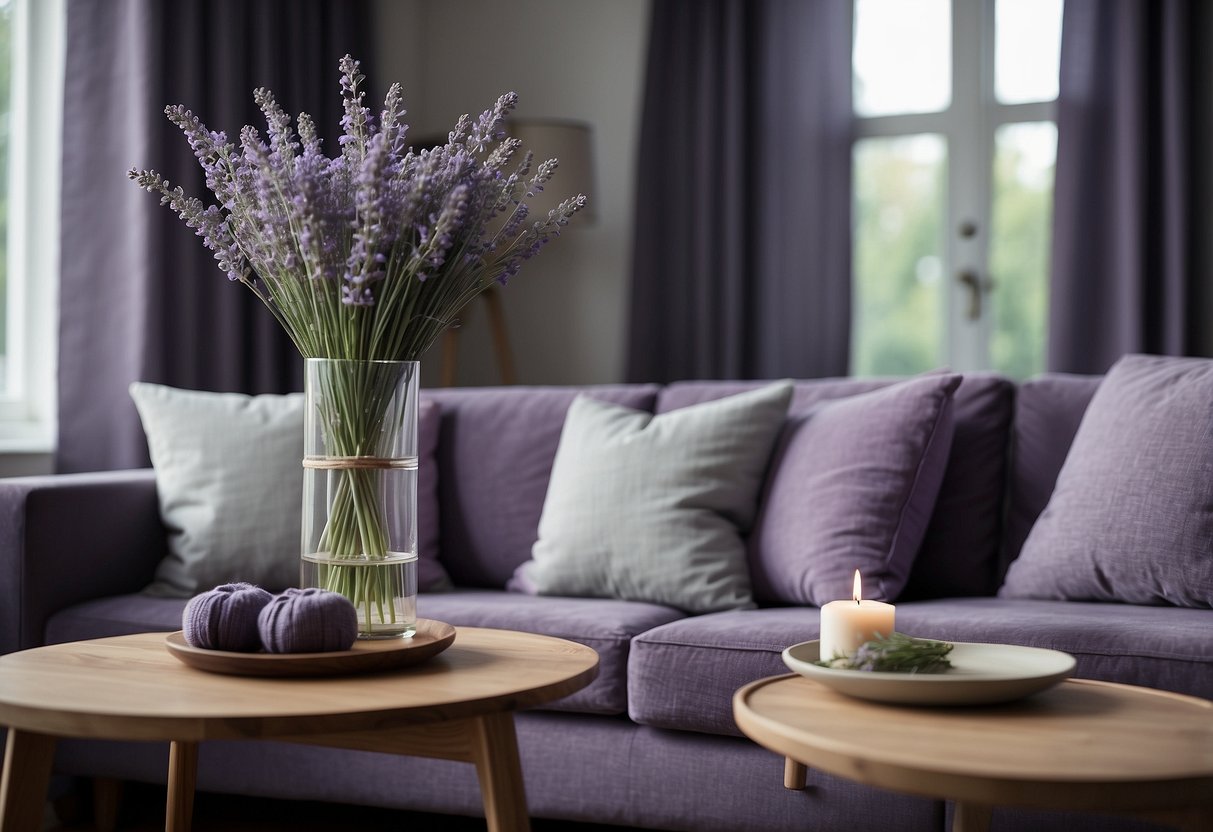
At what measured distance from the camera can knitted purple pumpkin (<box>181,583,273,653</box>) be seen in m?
1.33

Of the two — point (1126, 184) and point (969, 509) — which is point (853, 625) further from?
point (1126, 184)

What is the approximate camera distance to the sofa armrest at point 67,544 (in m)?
2.22

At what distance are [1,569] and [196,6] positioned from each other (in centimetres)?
170

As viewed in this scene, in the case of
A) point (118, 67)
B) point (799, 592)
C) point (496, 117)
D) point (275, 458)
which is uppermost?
point (118, 67)

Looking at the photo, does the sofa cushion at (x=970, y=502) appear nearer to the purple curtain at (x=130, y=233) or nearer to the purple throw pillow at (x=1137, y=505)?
the purple throw pillow at (x=1137, y=505)

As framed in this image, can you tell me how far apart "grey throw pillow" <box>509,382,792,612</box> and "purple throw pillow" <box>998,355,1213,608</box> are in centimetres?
51

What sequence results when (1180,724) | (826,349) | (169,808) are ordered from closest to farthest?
(1180,724), (169,808), (826,349)

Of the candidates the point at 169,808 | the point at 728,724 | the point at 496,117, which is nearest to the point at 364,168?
the point at 496,117

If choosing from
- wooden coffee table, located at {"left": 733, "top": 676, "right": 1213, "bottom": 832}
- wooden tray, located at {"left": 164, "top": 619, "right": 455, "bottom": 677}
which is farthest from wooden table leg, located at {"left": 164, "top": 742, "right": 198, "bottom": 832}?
wooden coffee table, located at {"left": 733, "top": 676, "right": 1213, "bottom": 832}

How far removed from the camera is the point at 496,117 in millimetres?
1429

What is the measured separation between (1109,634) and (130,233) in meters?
2.44

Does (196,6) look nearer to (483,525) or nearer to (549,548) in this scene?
(483,525)

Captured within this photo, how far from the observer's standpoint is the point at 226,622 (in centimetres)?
133

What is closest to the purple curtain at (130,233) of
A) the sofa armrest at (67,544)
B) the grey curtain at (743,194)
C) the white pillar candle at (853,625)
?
the sofa armrest at (67,544)
